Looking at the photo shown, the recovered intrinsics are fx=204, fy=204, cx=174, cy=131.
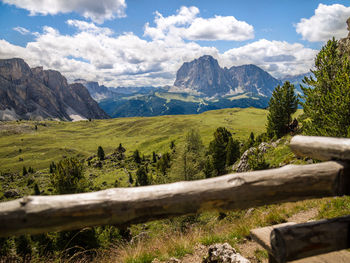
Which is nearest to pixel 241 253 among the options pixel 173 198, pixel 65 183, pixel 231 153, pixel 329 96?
pixel 173 198

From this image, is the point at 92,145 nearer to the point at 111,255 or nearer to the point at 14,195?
the point at 14,195

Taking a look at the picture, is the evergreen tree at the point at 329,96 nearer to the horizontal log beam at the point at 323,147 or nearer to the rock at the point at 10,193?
the horizontal log beam at the point at 323,147

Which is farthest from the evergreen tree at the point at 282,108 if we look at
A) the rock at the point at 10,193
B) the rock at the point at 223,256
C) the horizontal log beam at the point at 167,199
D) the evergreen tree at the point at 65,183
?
the rock at the point at 10,193

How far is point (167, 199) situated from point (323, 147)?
11.6 feet

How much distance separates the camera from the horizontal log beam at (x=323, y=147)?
3.96 m

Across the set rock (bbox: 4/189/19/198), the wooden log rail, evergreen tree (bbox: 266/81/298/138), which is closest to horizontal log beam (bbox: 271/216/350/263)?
the wooden log rail

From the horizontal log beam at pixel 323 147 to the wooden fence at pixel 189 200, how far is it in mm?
20

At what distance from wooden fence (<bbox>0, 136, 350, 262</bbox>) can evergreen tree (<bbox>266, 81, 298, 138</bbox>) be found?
4045 cm

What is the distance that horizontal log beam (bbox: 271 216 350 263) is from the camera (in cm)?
358

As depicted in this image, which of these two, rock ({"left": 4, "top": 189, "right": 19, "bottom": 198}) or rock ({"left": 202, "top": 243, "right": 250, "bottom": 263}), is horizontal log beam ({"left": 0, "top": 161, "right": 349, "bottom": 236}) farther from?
rock ({"left": 4, "top": 189, "right": 19, "bottom": 198})

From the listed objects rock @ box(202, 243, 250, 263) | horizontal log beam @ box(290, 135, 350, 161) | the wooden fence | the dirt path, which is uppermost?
horizontal log beam @ box(290, 135, 350, 161)

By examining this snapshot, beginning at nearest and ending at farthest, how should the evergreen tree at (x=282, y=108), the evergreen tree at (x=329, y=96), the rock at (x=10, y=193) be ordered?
the evergreen tree at (x=329, y=96)
the evergreen tree at (x=282, y=108)
the rock at (x=10, y=193)

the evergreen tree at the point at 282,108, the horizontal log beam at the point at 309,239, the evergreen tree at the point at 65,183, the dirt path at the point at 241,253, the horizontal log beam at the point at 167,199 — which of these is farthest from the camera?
the evergreen tree at the point at 282,108

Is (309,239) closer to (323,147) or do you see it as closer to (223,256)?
(323,147)
